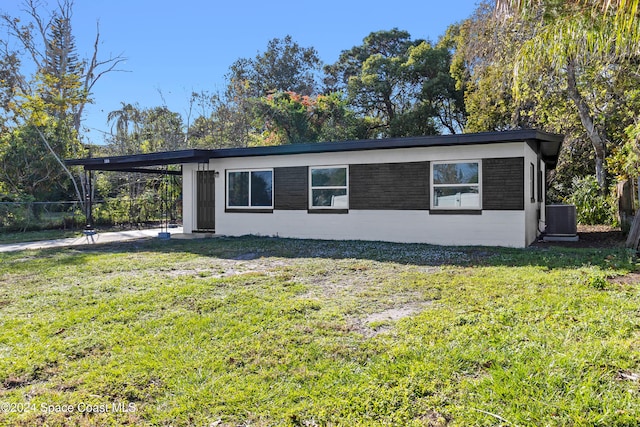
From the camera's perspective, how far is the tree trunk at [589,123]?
1267cm

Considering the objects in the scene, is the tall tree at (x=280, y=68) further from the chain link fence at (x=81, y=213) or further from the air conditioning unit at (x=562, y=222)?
the air conditioning unit at (x=562, y=222)

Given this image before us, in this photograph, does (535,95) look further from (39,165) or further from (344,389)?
(39,165)

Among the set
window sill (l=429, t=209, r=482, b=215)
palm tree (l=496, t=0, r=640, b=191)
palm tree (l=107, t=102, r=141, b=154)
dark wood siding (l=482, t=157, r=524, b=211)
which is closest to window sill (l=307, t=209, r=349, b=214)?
window sill (l=429, t=209, r=482, b=215)

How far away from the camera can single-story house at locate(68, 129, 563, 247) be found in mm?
9039

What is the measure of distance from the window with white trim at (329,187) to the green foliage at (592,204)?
8791 mm

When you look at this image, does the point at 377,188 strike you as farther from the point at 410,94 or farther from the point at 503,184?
the point at 410,94

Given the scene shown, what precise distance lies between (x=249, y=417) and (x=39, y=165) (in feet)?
58.6

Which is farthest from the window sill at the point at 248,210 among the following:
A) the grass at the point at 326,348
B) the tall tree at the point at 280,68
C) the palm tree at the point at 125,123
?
the tall tree at the point at 280,68

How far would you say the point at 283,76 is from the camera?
30.4 metres

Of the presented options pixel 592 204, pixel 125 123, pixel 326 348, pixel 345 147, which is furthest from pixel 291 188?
pixel 125 123

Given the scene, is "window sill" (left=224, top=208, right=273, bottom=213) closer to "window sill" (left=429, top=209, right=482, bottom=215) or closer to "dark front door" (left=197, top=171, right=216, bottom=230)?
"dark front door" (left=197, top=171, right=216, bottom=230)

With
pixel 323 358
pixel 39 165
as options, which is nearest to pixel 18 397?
pixel 323 358

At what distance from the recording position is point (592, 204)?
1385 cm

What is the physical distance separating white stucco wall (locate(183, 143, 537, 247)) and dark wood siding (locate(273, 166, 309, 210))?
164 mm
